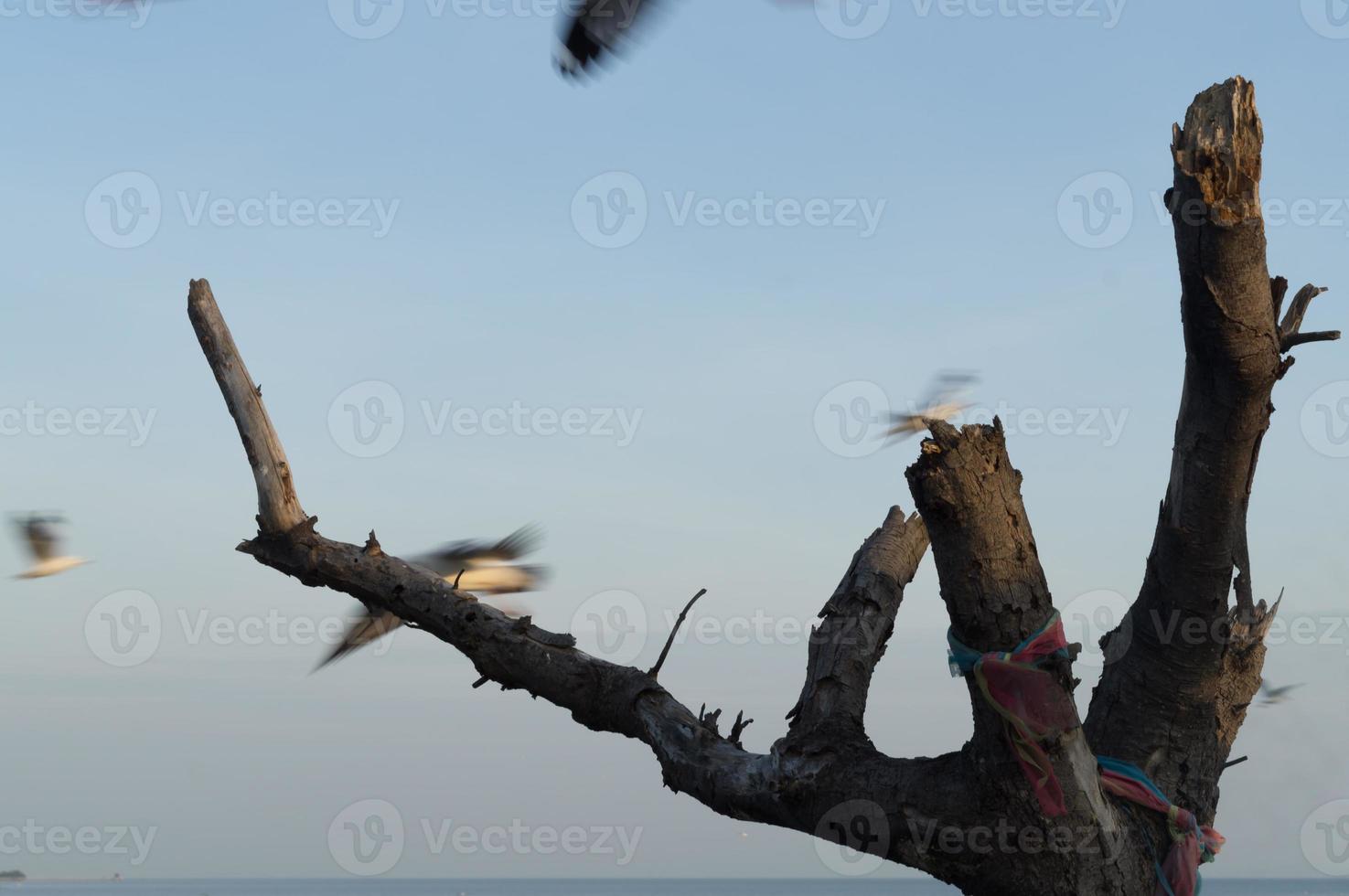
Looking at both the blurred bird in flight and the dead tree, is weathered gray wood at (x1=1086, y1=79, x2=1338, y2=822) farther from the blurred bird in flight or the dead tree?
the blurred bird in flight

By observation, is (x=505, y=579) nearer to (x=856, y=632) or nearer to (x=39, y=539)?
Result: (x=856, y=632)

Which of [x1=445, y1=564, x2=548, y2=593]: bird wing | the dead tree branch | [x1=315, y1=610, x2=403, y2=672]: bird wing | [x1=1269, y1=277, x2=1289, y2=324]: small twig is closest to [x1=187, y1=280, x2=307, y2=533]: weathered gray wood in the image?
the dead tree branch

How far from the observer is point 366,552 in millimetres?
4934

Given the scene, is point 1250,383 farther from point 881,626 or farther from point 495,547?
point 495,547

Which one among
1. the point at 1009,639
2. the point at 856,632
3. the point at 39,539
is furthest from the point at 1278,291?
the point at 39,539

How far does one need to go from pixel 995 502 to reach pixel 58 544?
5424 mm

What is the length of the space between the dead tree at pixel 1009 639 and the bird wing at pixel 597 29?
184cm

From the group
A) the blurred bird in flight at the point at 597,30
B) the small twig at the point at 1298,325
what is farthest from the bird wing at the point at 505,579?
the small twig at the point at 1298,325

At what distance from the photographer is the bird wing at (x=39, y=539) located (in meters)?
6.56

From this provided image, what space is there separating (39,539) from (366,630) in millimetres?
2618

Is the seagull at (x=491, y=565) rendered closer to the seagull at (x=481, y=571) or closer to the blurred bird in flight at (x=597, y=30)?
the seagull at (x=481, y=571)

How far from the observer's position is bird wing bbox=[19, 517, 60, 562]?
6562 millimetres

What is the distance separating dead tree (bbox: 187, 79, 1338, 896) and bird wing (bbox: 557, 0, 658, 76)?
1840 mm

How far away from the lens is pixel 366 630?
204 inches
